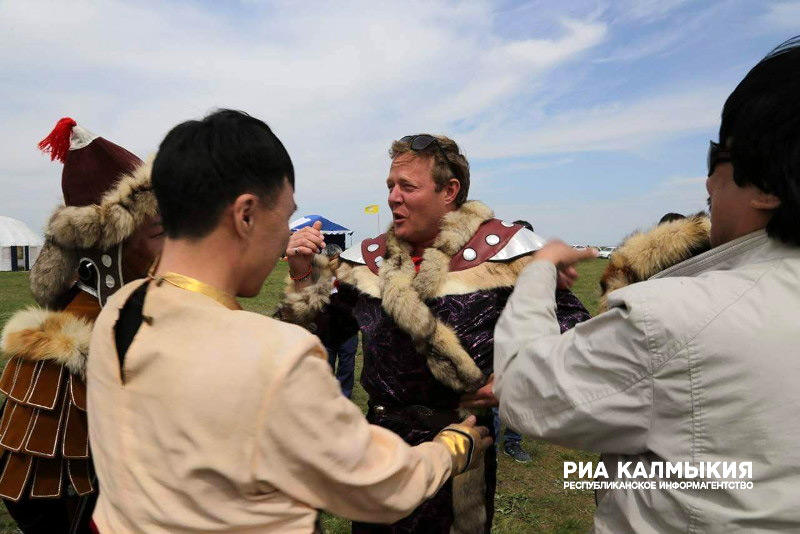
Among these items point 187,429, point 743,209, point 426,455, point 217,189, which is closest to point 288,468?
point 187,429

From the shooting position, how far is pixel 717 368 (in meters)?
1.06

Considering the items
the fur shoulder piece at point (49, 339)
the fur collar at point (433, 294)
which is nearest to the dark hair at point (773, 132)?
the fur collar at point (433, 294)

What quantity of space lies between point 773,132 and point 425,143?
172 cm

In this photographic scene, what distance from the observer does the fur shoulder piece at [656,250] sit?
1.72 metres

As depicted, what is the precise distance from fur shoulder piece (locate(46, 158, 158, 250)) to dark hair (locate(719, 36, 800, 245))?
2.08m

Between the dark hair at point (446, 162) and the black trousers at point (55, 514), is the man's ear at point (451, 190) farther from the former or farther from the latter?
the black trousers at point (55, 514)

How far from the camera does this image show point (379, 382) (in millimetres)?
2508

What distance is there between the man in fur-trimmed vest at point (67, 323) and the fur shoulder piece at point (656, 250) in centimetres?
192

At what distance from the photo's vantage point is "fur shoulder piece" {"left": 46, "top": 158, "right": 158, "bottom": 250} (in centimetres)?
209

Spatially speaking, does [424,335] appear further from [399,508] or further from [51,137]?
[51,137]

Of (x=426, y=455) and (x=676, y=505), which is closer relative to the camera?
(x=676, y=505)

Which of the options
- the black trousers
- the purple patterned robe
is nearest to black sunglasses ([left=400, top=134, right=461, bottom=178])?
the purple patterned robe

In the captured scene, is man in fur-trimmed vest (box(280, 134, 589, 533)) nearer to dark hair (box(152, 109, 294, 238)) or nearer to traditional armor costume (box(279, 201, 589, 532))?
traditional armor costume (box(279, 201, 589, 532))

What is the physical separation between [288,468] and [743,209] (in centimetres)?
124
